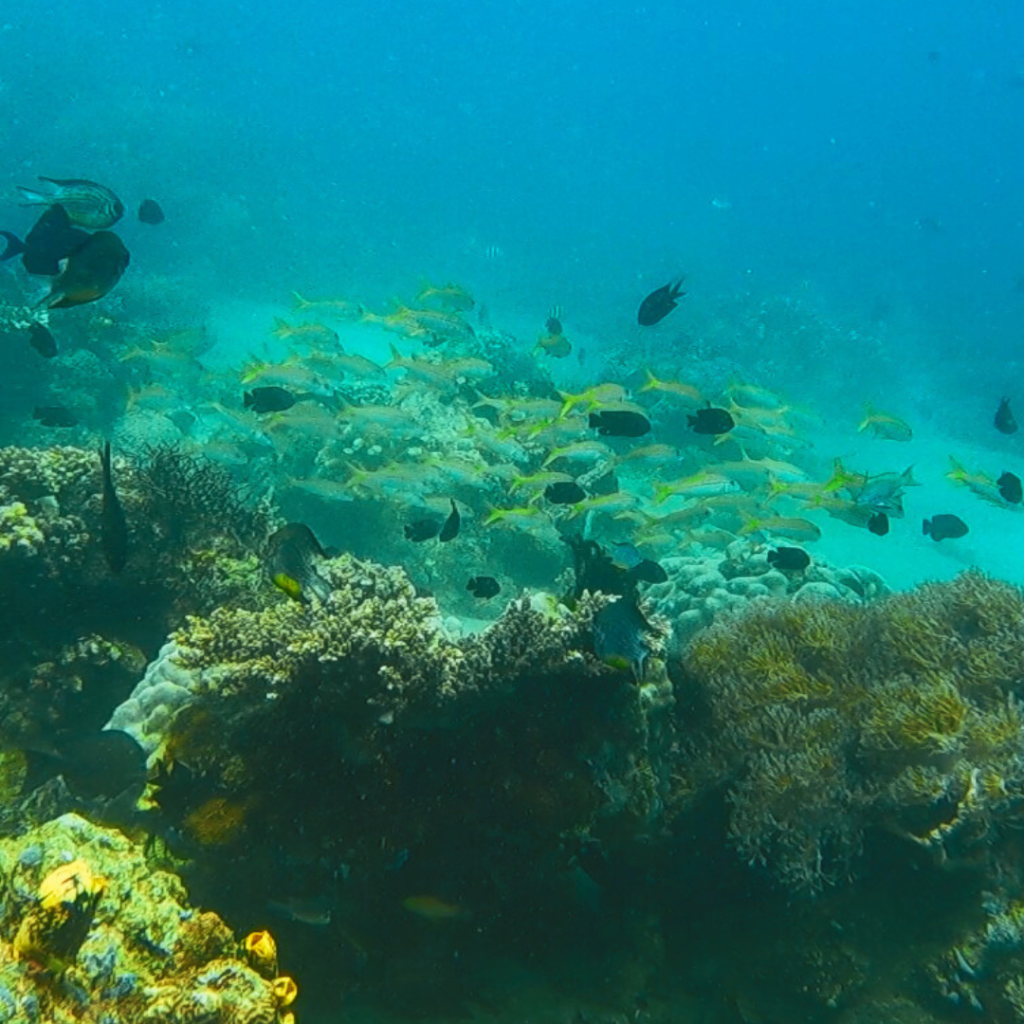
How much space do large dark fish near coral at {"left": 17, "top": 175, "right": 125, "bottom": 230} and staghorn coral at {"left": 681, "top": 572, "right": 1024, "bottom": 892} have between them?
17.0 feet

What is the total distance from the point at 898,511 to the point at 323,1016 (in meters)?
9.44

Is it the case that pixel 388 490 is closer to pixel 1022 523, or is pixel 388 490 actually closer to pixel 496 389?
pixel 496 389

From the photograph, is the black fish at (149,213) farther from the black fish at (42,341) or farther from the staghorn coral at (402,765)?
the staghorn coral at (402,765)

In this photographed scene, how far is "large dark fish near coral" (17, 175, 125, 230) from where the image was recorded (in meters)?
4.85

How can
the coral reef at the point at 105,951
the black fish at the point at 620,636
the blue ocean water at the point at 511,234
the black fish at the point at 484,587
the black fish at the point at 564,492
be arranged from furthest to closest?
the blue ocean water at the point at 511,234
the black fish at the point at 564,492
the black fish at the point at 484,587
the black fish at the point at 620,636
the coral reef at the point at 105,951

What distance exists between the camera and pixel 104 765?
4.38 meters

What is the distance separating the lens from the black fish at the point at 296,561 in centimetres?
427

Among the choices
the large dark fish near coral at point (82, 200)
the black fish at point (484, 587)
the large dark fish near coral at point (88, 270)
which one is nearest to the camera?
the large dark fish near coral at point (88, 270)

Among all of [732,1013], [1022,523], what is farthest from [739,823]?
[1022,523]

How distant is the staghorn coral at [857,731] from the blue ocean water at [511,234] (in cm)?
519

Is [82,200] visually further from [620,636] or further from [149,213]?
[149,213]

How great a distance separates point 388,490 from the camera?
9758mm

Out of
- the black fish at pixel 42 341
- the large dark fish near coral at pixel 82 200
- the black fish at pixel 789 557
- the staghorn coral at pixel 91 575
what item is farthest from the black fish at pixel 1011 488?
the black fish at pixel 42 341

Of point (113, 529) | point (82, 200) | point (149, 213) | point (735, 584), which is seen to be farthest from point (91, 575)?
point (735, 584)
